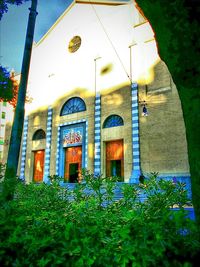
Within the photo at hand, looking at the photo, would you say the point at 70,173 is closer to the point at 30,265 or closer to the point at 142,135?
the point at 142,135

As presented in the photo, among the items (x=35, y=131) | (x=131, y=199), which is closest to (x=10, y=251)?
(x=131, y=199)

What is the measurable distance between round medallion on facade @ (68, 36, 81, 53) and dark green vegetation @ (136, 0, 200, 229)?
76.6 ft

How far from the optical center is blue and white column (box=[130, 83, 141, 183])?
59.7 feet

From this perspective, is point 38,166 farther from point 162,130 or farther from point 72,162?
point 162,130

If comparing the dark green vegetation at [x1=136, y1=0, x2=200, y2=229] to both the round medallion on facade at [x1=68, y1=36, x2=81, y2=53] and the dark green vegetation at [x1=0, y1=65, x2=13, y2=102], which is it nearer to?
the dark green vegetation at [x1=0, y1=65, x2=13, y2=102]

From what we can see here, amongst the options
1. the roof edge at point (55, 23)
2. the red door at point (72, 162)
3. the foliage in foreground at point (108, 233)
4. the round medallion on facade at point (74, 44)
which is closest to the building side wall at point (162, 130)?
the red door at point (72, 162)

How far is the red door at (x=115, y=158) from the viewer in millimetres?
20094

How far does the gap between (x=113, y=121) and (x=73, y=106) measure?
5.07 meters

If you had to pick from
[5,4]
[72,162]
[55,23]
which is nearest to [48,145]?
[72,162]

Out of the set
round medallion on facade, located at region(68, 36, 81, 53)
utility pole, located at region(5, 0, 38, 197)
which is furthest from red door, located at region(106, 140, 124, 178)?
utility pole, located at region(5, 0, 38, 197)

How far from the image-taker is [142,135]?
18.8 metres

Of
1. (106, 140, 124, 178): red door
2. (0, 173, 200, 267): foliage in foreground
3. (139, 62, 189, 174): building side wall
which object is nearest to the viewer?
(0, 173, 200, 267): foliage in foreground

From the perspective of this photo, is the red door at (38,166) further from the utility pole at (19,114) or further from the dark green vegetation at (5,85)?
the utility pole at (19,114)

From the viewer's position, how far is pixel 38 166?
1003 inches
